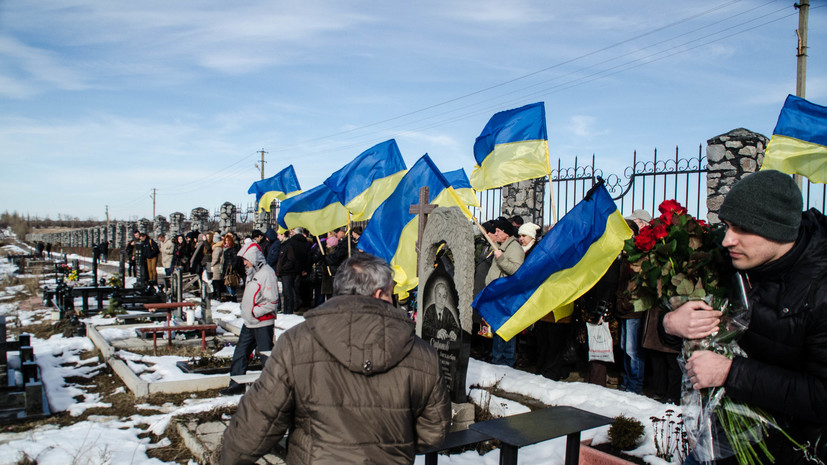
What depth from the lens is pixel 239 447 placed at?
2439 millimetres

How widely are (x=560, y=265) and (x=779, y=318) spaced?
3.74 metres

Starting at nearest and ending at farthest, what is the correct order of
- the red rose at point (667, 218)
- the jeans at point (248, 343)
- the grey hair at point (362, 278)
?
the grey hair at point (362, 278), the red rose at point (667, 218), the jeans at point (248, 343)

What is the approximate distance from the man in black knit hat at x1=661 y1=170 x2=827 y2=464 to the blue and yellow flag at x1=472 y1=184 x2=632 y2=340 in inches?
139

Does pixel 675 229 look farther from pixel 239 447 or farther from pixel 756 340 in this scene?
pixel 239 447

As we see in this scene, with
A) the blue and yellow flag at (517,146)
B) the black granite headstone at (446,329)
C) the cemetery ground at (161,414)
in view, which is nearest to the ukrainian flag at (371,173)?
the blue and yellow flag at (517,146)

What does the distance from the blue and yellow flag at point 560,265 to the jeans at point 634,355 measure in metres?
1.18

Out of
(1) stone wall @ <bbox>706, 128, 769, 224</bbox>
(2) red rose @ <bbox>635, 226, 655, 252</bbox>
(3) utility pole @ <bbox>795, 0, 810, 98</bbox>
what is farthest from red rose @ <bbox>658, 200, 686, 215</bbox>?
(3) utility pole @ <bbox>795, 0, 810, 98</bbox>

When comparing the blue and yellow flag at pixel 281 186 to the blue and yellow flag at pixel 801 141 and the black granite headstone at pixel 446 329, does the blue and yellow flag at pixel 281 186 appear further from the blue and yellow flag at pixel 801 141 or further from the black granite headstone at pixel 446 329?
the blue and yellow flag at pixel 801 141

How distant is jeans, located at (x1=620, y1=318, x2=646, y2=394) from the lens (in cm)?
653

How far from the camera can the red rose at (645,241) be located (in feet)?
8.90

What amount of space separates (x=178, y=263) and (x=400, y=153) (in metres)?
12.7

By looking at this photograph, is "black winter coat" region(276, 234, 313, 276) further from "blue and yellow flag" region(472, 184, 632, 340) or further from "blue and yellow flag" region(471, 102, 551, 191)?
"blue and yellow flag" region(472, 184, 632, 340)

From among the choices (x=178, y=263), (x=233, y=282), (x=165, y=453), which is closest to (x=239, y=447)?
(x=165, y=453)

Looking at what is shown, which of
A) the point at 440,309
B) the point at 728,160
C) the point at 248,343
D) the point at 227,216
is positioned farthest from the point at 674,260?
the point at 227,216
